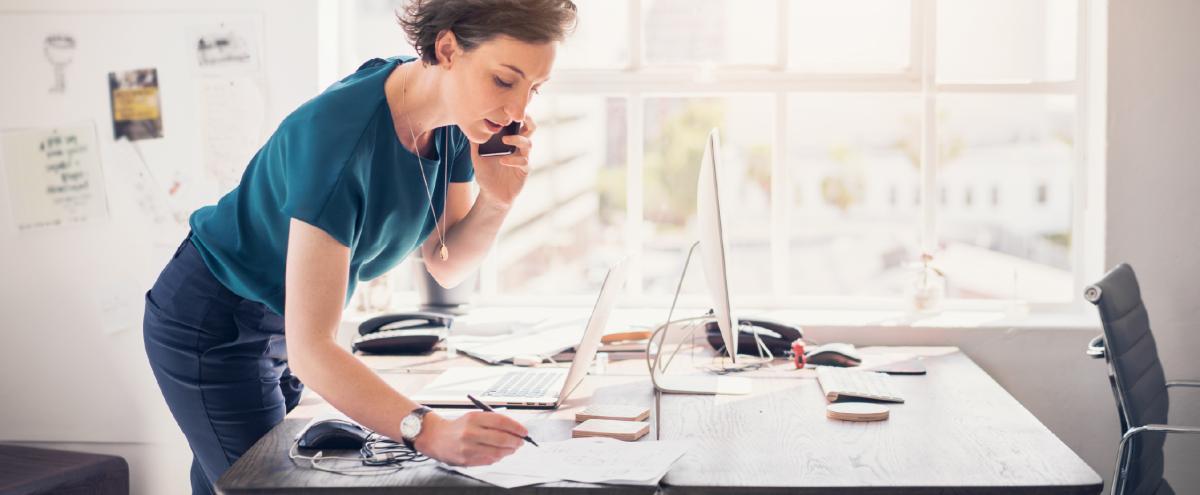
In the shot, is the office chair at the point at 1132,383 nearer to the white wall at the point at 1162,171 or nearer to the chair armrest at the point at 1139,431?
the chair armrest at the point at 1139,431

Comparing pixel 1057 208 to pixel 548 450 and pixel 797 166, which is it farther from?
pixel 548 450

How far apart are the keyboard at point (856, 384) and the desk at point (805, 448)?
30 mm

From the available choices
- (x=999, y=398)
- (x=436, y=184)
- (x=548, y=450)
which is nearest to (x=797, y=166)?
(x=999, y=398)

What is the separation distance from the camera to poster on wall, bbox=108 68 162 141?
3201 mm

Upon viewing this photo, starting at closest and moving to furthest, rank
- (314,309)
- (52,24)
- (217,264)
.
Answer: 1. (314,309)
2. (217,264)
3. (52,24)

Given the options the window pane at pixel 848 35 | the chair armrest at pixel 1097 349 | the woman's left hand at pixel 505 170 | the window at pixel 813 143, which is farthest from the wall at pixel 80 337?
the chair armrest at pixel 1097 349

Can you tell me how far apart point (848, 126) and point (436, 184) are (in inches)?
69.6

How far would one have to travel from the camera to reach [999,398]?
2.15 metres

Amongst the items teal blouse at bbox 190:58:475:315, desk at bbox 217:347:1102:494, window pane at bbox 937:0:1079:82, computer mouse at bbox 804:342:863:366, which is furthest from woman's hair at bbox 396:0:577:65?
window pane at bbox 937:0:1079:82

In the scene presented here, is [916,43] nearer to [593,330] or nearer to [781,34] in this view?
[781,34]

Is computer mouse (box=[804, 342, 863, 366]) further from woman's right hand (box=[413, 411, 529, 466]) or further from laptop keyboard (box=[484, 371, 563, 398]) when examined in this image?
woman's right hand (box=[413, 411, 529, 466])

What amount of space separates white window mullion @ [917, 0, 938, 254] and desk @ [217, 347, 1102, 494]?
0.98m

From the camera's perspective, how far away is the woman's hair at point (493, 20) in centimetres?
158

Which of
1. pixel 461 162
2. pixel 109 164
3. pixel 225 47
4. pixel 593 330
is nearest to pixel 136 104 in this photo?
pixel 109 164
